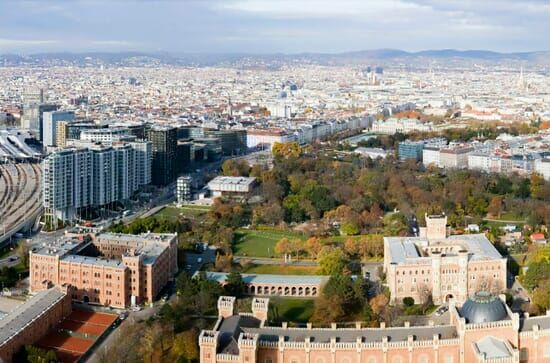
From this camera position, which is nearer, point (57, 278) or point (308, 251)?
point (57, 278)

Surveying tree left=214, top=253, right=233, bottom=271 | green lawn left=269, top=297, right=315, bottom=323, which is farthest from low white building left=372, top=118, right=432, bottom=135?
green lawn left=269, top=297, right=315, bottom=323

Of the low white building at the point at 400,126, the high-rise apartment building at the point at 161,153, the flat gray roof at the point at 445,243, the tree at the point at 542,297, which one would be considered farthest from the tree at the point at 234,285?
the low white building at the point at 400,126

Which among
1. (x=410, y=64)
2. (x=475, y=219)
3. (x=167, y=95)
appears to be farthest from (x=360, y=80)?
(x=475, y=219)

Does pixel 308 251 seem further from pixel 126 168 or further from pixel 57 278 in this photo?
pixel 126 168

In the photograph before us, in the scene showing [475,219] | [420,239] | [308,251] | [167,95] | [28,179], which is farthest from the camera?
[167,95]

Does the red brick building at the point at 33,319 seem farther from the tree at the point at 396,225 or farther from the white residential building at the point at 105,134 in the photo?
the white residential building at the point at 105,134

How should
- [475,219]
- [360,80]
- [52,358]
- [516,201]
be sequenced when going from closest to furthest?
[52,358]
[475,219]
[516,201]
[360,80]

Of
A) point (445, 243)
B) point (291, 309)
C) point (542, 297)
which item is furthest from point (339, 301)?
point (445, 243)
